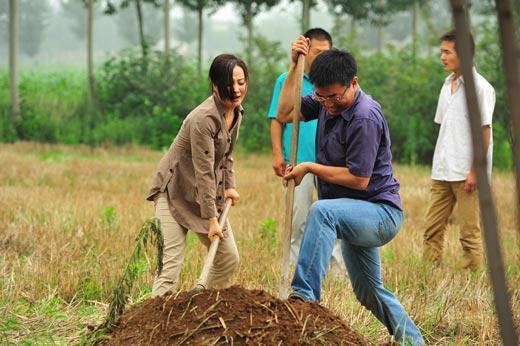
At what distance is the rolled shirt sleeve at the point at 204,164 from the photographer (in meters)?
5.30

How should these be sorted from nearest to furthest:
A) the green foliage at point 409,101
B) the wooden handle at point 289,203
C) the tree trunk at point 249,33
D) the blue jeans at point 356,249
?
the blue jeans at point 356,249 < the wooden handle at point 289,203 < the green foliage at point 409,101 < the tree trunk at point 249,33

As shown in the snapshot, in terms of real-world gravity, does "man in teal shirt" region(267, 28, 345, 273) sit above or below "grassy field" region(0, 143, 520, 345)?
above

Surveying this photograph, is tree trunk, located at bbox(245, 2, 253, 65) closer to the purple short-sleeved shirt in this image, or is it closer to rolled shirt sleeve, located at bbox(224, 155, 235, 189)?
rolled shirt sleeve, located at bbox(224, 155, 235, 189)

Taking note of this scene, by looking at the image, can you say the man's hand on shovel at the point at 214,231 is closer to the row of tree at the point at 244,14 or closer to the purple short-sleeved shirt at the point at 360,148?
the purple short-sleeved shirt at the point at 360,148

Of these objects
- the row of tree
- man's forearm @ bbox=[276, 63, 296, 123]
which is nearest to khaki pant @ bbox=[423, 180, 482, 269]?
man's forearm @ bbox=[276, 63, 296, 123]

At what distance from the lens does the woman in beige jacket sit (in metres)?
5.31

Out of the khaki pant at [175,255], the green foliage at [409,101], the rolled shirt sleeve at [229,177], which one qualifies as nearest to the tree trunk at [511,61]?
the khaki pant at [175,255]

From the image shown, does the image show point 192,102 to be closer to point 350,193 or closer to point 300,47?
point 300,47

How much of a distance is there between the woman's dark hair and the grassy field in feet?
3.58

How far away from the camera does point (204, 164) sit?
531 centimetres

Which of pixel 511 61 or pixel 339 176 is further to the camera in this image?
pixel 339 176

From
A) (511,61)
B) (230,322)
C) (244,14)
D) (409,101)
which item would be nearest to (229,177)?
(230,322)

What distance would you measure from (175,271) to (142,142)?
16.4m

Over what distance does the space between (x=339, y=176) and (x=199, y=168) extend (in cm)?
96
